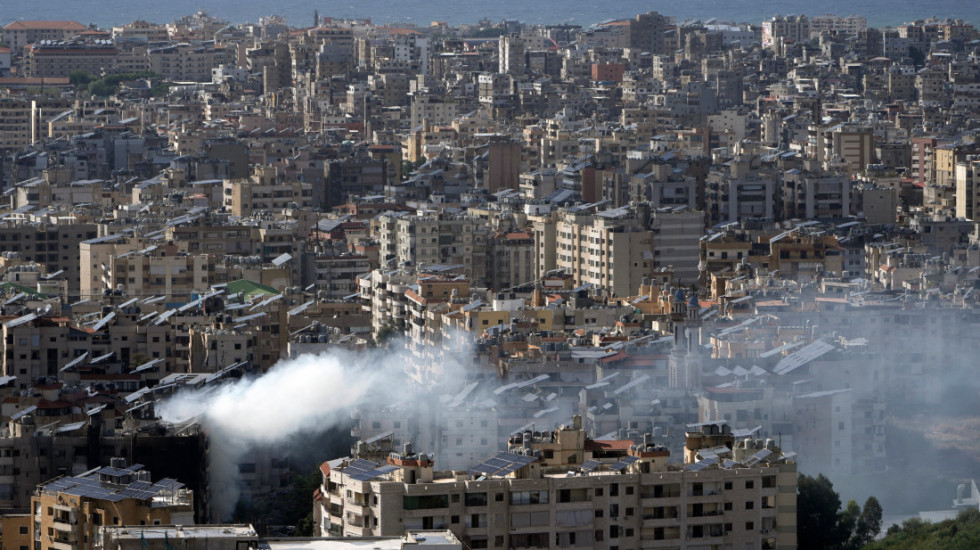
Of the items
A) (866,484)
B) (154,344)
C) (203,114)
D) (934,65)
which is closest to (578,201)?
(154,344)

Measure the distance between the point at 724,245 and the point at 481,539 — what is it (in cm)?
2456

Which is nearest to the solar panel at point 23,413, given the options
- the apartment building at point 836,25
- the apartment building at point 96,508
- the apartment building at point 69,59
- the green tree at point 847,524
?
the apartment building at point 96,508

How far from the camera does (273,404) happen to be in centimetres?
2959

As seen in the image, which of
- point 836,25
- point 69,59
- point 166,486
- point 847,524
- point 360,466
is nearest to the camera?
point 360,466

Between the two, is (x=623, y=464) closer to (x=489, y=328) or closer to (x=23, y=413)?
(x=23, y=413)

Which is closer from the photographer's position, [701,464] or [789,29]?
[701,464]

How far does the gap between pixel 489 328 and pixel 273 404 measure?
6.19 metres

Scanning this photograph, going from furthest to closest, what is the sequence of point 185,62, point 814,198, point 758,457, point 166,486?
point 185,62 → point 814,198 → point 758,457 → point 166,486

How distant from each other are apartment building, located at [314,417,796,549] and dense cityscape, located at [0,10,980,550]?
3cm

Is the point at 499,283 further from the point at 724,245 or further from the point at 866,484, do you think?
the point at 866,484

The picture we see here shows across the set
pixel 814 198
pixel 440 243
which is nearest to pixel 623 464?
pixel 440 243

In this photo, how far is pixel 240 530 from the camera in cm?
1933

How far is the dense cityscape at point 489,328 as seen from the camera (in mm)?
23016

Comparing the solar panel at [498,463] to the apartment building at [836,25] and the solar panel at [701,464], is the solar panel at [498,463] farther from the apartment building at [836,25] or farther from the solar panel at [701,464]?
the apartment building at [836,25]
